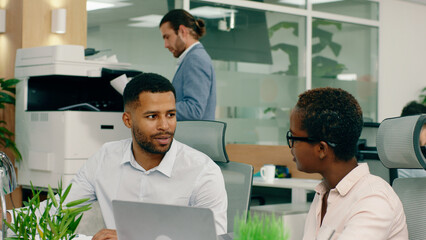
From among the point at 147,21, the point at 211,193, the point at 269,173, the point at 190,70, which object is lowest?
the point at 269,173

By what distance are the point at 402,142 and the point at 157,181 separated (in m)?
0.78

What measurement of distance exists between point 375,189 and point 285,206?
1.96m

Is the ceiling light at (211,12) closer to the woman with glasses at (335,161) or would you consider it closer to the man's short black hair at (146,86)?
the man's short black hair at (146,86)

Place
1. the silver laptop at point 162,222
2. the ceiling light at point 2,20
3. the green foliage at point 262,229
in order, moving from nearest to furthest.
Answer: the green foliage at point 262,229
the silver laptop at point 162,222
the ceiling light at point 2,20

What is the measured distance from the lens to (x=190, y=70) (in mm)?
2791

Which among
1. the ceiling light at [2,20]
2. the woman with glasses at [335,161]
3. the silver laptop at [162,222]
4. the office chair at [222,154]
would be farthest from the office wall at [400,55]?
the silver laptop at [162,222]

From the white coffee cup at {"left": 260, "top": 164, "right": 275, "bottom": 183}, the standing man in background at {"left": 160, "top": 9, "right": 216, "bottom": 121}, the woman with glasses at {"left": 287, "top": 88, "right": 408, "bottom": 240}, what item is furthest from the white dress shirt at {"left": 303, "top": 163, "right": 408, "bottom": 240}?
the white coffee cup at {"left": 260, "top": 164, "right": 275, "bottom": 183}

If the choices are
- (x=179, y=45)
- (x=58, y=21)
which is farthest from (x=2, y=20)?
(x=179, y=45)

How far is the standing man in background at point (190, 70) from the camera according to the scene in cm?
273

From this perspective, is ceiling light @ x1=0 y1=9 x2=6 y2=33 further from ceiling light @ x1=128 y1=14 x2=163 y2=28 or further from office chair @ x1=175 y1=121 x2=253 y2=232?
office chair @ x1=175 y1=121 x2=253 y2=232

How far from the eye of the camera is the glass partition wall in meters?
4.83

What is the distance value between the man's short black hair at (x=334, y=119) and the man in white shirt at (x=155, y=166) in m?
0.47

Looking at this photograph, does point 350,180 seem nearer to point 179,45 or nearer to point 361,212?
point 361,212

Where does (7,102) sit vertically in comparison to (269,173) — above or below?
above
